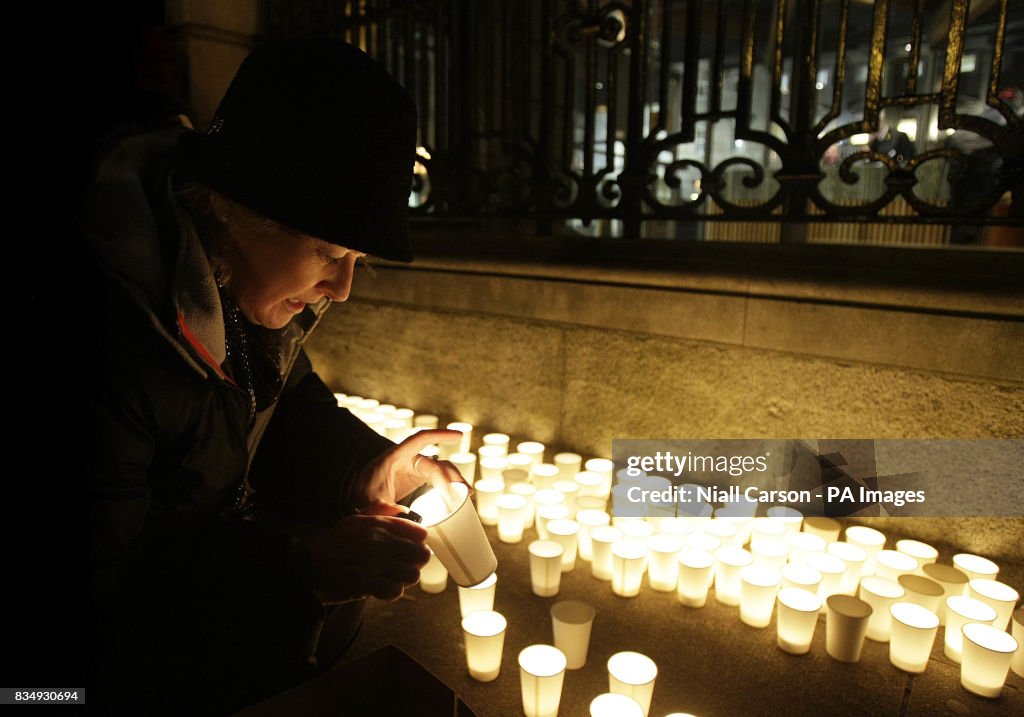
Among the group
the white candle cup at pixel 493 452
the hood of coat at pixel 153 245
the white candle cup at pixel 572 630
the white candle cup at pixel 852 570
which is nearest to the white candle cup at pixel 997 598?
the white candle cup at pixel 852 570

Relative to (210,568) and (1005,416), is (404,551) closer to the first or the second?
(210,568)

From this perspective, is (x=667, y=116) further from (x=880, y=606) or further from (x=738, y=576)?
(x=880, y=606)

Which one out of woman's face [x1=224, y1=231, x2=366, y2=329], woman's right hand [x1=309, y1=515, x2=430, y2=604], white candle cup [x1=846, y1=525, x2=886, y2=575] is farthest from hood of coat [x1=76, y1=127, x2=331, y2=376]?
white candle cup [x1=846, y1=525, x2=886, y2=575]

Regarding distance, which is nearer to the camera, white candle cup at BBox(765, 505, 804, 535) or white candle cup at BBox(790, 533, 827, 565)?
white candle cup at BBox(790, 533, 827, 565)

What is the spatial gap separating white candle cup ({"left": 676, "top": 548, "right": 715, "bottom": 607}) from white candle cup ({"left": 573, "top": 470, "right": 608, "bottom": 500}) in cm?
68

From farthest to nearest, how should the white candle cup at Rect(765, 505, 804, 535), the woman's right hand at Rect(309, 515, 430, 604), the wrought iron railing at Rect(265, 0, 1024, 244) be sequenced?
the wrought iron railing at Rect(265, 0, 1024, 244)
the white candle cup at Rect(765, 505, 804, 535)
the woman's right hand at Rect(309, 515, 430, 604)

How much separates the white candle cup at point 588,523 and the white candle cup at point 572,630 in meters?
0.68

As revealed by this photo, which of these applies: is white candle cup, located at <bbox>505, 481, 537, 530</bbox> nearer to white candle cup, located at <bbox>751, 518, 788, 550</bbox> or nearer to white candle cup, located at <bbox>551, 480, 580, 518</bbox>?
white candle cup, located at <bbox>551, 480, 580, 518</bbox>

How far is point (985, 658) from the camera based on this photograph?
189 cm

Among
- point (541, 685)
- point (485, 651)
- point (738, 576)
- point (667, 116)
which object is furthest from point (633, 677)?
point (667, 116)

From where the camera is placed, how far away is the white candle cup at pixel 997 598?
2.14 metres

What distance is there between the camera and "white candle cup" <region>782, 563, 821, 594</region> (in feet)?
7.34

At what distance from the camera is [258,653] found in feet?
5.08

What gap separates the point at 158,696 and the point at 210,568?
289mm
